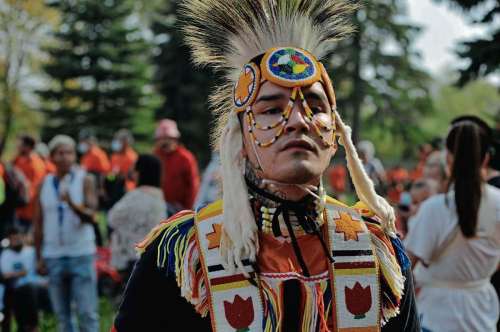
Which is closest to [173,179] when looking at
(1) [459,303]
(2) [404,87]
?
(1) [459,303]

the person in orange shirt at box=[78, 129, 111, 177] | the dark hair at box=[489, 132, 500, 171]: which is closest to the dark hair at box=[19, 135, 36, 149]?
the person in orange shirt at box=[78, 129, 111, 177]

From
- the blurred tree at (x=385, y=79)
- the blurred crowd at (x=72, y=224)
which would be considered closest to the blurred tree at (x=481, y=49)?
the blurred crowd at (x=72, y=224)

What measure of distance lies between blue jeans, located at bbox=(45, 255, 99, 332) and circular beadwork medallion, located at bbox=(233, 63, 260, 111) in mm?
3995

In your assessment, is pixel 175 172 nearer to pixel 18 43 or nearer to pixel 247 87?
pixel 247 87

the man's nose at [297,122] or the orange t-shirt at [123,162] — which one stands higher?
the orange t-shirt at [123,162]

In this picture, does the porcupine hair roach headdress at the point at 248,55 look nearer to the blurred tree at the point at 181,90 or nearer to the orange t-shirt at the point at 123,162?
the orange t-shirt at the point at 123,162

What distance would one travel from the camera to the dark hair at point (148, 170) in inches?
244

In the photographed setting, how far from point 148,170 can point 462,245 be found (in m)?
2.89

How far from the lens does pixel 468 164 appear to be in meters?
4.21

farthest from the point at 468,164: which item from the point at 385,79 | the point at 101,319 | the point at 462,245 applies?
the point at 385,79

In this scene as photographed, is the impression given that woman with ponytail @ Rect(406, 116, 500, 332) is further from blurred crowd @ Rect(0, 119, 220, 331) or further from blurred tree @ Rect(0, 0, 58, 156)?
blurred tree @ Rect(0, 0, 58, 156)

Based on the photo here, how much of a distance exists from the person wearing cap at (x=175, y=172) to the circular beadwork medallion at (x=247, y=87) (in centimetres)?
550

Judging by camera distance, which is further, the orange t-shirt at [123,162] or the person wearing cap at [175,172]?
the orange t-shirt at [123,162]

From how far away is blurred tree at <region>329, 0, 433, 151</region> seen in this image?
2652 centimetres
